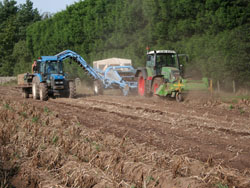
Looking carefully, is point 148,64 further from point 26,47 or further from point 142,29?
point 26,47

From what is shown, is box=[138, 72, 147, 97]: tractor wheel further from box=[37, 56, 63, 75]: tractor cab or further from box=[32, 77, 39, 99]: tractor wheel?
box=[32, 77, 39, 99]: tractor wheel

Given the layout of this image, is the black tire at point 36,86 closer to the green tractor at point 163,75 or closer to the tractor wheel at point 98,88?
the tractor wheel at point 98,88

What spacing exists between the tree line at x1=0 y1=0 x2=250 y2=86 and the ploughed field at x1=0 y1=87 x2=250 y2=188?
725 centimetres

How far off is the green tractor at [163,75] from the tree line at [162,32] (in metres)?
2.82

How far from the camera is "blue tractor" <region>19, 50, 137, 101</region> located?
1642cm

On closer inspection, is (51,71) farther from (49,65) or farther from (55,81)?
(55,81)

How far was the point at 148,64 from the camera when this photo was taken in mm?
15867

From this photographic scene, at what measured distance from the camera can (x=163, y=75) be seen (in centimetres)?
1479

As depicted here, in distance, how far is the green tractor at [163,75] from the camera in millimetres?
13820

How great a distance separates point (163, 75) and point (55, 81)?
5.05m

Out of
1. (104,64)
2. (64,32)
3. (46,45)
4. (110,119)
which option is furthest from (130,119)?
(46,45)

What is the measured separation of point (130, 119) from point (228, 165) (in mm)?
4748

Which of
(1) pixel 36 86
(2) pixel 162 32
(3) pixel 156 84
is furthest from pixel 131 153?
(2) pixel 162 32

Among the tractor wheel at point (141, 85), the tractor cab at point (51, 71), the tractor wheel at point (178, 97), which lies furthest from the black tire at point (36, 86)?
the tractor wheel at point (178, 97)
